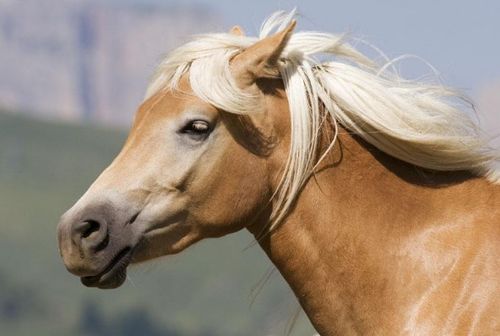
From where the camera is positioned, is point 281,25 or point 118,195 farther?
point 281,25

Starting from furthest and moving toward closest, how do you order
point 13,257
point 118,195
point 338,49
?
point 13,257 → point 338,49 → point 118,195

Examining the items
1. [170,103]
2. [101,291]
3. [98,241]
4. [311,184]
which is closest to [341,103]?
[311,184]

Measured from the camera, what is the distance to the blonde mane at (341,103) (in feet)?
23.8

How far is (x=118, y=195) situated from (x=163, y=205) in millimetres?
282

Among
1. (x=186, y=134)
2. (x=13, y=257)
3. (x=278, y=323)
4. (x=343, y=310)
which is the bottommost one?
(x=13, y=257)

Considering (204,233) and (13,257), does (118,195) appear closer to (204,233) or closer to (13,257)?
(204,233)

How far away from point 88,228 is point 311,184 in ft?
4.44

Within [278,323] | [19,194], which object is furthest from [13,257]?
[278,323]

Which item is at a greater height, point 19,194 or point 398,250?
point 398,250

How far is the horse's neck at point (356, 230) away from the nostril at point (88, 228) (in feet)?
3.44

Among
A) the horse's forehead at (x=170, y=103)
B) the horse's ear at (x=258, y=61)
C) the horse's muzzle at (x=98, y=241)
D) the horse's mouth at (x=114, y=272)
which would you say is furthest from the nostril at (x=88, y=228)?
the horse's ear at (x=258, y=61)

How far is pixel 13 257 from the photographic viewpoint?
594 feet

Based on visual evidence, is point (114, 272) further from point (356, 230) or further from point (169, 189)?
point (356, 230)

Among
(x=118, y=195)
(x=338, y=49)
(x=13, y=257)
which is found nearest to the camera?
(x=118, y=195)
